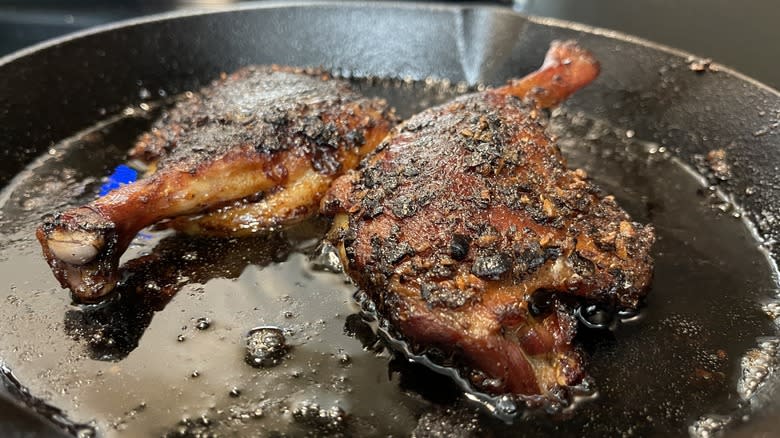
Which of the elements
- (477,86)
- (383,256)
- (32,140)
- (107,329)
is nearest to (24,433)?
(107,329)

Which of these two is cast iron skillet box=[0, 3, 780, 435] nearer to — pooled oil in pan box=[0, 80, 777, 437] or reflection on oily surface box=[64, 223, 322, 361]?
pooled oil in pan box=[0, 80, 777, 437]

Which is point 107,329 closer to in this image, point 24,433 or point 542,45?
point 24,433

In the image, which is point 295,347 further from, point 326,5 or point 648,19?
point 648,19

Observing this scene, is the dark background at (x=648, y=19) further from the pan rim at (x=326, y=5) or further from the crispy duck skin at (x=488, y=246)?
the crispy duck skin at (x=488, y=246)

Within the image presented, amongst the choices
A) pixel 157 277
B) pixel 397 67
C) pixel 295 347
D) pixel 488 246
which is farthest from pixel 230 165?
pixel 397 67

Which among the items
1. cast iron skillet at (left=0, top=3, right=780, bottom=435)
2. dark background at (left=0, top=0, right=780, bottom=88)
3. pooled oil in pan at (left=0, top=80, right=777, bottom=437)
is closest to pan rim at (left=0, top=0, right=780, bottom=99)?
cast iron skillet at (left=0, top=3, right=780, bottom=435)
